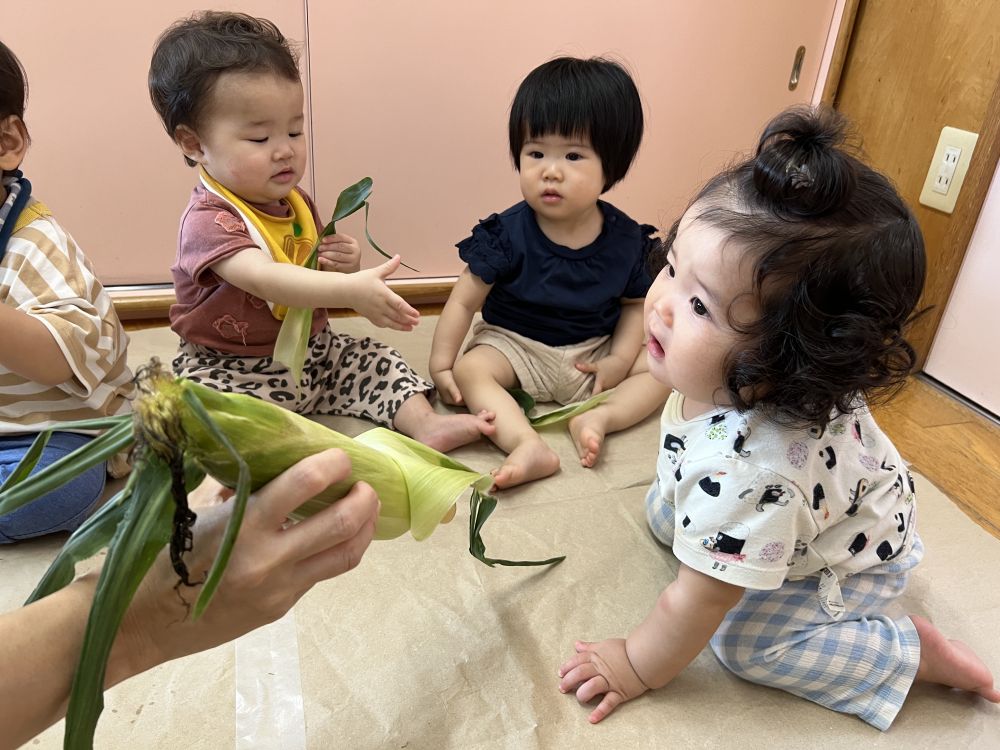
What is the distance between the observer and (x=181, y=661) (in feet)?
2.96

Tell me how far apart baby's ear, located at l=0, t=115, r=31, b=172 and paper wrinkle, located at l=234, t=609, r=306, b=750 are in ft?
2.28

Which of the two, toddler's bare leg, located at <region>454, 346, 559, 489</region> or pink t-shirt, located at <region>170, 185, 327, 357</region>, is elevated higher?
pink t-shirt, located at <region>170, 185, 327, 357</region>

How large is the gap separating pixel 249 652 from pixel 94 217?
118 cm

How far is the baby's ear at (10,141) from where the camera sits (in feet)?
3.24

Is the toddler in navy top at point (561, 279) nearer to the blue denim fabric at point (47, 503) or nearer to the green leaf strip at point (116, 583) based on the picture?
the blue denim fabric at point (47, 503)

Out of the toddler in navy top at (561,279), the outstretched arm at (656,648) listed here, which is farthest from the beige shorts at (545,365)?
the outstretched arm at (656,648)

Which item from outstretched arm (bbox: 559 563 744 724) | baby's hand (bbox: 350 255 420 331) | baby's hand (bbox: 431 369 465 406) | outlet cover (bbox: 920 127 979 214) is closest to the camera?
outstretched arm (bbox: 559 563 744 724)

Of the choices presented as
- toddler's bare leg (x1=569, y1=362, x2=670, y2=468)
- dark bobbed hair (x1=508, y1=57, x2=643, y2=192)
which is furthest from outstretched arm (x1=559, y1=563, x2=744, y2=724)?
dark bobbed hair (x1=508, y1=57, x2=643, y2=192)

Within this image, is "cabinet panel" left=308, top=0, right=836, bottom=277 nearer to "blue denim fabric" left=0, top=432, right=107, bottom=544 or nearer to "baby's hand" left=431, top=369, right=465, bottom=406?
"baby's hand" left=431, top=369, right=465, bottom=406

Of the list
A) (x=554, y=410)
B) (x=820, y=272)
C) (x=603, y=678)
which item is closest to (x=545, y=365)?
(x=554, y=410)

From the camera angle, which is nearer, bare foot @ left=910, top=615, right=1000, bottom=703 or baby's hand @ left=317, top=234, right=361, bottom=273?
bare foot @ left=910, top=615, right=1000, bottom=703

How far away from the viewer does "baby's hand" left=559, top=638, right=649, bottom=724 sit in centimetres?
87

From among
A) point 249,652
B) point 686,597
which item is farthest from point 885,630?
point 249,652

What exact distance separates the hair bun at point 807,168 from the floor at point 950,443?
2.34 ft
